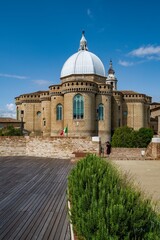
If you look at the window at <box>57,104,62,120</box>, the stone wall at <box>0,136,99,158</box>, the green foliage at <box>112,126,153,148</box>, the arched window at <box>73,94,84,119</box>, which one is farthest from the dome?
the stone wall at <box>0,136,99,158</box>

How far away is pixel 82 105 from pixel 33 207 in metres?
34.7

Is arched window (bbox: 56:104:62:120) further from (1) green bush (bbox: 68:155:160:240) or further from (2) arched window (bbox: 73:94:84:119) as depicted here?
(1) green bush (bbox: 68:155:160:240)

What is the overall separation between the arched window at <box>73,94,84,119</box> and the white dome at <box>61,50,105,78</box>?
27.3 ft

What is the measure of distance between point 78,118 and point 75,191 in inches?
1408

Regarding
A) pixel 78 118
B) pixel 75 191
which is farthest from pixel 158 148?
pixel 78 118

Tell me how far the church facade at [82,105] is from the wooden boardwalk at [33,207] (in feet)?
102

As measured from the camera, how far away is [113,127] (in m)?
46.1

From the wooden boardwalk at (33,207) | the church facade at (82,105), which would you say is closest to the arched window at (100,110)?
the church facade at (82,105)

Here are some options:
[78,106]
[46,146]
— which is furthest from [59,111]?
[46,146]

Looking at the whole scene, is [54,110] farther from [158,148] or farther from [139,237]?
[139,237]

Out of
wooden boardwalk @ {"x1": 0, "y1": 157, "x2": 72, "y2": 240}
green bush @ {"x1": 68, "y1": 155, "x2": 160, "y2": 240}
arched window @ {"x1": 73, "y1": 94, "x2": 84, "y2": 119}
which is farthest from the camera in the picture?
arched window @ {"x1": 73, "y1": 94, "x2": 84, "y2": 119}

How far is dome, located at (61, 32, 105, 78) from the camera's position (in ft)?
153

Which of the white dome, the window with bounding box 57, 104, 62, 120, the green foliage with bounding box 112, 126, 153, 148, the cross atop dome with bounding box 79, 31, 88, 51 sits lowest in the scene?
the green foliage with bounding box 112, 126, 153, 148

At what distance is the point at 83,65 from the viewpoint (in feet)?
154
